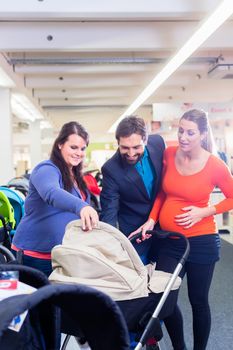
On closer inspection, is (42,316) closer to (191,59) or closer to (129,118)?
(129,118)

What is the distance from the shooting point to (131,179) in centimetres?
226

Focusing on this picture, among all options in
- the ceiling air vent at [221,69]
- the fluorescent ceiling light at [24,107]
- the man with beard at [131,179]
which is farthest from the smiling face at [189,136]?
the fluorescent ceiling light at [24,107]

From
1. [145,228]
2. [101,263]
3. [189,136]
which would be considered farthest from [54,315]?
[189,136]

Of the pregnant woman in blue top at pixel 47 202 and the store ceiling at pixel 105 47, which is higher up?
the store ceiling at pixel 105 47

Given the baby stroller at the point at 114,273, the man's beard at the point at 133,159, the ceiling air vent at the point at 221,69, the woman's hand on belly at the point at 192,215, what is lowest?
the baby stroller at the point at 114,273

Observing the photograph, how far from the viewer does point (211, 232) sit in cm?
227

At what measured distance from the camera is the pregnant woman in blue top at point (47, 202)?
6.65ft

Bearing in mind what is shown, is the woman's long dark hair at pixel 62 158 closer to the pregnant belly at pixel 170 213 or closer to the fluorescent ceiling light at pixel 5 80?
the pregnant belly at pixel 170 213

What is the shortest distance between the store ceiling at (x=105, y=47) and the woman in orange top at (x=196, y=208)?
7.05 ft

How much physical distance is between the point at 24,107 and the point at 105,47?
5749 mm

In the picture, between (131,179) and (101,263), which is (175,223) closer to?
(131,179)

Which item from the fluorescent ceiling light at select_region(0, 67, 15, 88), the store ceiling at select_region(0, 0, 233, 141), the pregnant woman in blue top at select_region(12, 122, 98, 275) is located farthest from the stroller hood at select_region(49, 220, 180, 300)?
the fluorescent ceiling light at select_region(0, 67, 15, 88)

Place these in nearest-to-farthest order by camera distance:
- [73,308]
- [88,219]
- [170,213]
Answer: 1. [73,308]
2. [88,219]
3. [170,213]

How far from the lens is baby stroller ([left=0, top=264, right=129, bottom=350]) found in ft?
2.31
